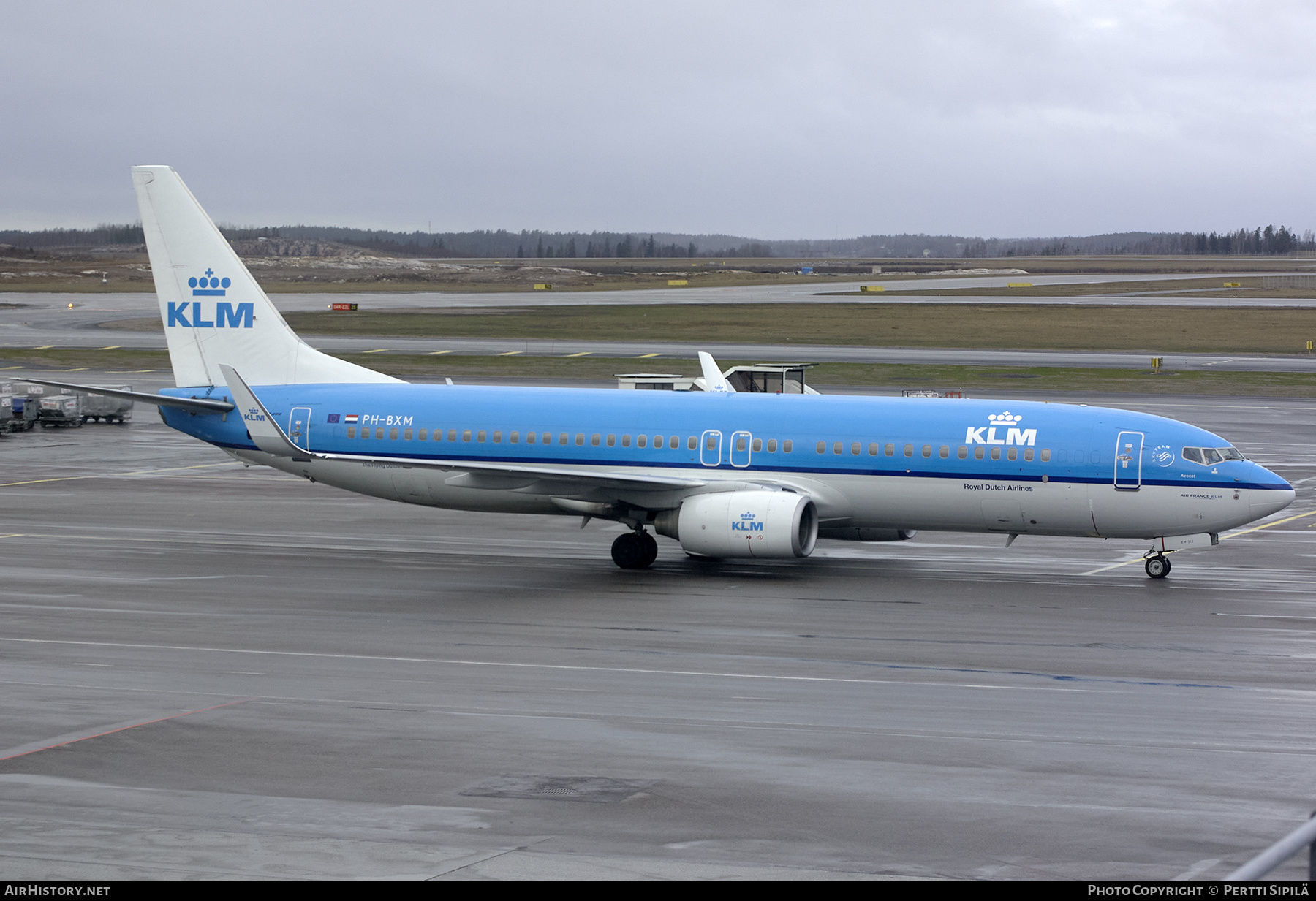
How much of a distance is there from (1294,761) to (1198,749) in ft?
3.67

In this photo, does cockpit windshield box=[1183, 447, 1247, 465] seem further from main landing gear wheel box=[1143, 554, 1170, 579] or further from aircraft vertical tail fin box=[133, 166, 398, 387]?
aircraft vertical tail fin box=[133, 166, 398, 387]

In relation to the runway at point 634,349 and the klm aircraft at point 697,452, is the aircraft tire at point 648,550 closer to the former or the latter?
the klm aircraft at point 697,452

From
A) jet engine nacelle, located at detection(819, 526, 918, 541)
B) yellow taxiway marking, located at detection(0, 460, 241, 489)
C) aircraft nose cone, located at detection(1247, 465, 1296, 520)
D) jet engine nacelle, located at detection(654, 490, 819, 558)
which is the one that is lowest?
yellow taxiway marking, located at detection(0, 460, 241, 489)

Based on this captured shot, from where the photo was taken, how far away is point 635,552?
1248 inches

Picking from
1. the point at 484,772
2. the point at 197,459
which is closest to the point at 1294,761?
the point at 484,772

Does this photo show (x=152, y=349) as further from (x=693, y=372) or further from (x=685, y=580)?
(x=685, y=580)

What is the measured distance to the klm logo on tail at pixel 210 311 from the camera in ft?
119

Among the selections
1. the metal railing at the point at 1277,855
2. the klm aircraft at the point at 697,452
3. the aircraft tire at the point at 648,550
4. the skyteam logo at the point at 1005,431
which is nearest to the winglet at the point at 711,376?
the klm aircraft at the point at 697,452

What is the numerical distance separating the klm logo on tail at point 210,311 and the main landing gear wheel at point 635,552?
12.2m

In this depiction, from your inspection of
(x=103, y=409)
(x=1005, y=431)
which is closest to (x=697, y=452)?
(x=1005, y=431)

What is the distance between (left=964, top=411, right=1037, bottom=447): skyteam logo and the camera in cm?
3067

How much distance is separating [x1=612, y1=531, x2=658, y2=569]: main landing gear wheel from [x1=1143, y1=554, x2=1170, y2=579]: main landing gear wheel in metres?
11.2

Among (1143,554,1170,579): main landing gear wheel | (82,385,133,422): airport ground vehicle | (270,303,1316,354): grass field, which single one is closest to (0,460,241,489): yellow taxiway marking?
(82,385,133,422): airport ground vehicle

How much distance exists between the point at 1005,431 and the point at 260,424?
16886mm
